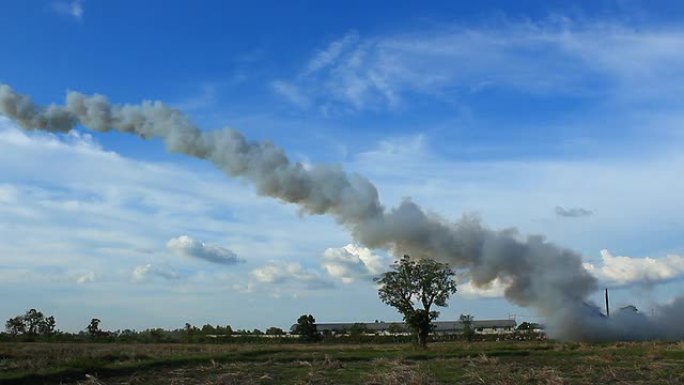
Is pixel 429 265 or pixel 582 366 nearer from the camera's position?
pixel 582 366

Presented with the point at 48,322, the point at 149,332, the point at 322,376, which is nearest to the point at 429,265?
the point at 322,376

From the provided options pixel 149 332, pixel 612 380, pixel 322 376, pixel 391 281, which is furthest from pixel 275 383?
pixel 149 332

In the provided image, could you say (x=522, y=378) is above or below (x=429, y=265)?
below

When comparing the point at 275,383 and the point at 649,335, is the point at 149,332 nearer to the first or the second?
the point at 649,335

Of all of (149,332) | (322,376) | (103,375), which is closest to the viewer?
(322,376)

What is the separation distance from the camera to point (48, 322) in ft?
376

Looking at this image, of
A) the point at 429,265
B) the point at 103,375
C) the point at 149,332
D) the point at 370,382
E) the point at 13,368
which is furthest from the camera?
the point at 149,332

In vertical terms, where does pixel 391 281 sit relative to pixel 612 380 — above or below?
above

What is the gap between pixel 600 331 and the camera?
69.6 metres

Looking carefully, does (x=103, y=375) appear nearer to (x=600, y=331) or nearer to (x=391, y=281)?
(x=391, y=281)

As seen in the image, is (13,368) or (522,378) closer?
(522,378)

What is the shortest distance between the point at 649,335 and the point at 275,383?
60.7 metres

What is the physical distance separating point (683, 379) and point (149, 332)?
10036 cm

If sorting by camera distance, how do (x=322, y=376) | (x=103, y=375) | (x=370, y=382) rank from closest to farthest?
(x=370, y=382) < (x=322, y=376) < (x=103, y=375)
